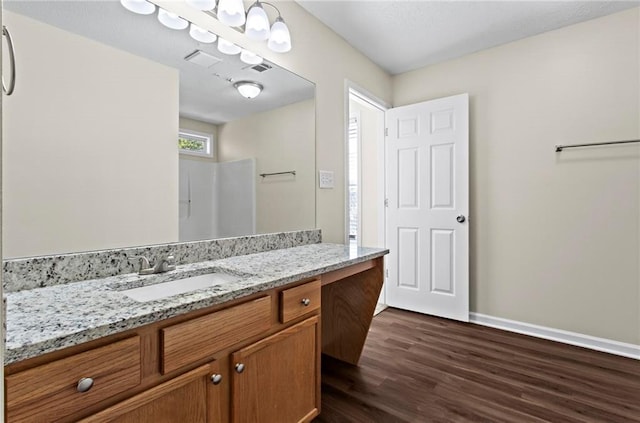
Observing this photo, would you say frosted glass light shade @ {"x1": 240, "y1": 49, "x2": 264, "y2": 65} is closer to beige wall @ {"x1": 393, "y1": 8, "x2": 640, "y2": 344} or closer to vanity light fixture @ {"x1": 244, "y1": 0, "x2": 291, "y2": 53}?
vanity light fixture @ {"x1": 244, "y1": 0, "x2": 291, "y2": 53}

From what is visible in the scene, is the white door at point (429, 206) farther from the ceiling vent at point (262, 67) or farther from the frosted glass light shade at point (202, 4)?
the frosted glass light shade at point (202, 4)

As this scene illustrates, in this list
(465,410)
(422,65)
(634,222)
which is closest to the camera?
(465,410)

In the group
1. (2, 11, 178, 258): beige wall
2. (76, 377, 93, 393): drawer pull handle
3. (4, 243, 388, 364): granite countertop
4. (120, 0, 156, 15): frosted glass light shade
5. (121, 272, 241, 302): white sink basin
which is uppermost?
(120, 0, 156, 15): frosted glass light shade

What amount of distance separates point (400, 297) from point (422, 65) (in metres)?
2.21

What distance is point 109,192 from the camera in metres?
1.29

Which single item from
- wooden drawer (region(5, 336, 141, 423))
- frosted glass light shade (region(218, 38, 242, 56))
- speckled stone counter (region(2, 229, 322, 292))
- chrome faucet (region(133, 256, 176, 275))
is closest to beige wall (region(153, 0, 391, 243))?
frosted glass light shade (region(218, 38, 242, 56))

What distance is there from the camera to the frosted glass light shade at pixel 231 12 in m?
1.58

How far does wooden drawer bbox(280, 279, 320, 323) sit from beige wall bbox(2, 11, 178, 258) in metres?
0.61

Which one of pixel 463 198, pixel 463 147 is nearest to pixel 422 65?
pixel 463 147

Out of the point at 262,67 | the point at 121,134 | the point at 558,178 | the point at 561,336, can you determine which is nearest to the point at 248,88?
the point at 262,67

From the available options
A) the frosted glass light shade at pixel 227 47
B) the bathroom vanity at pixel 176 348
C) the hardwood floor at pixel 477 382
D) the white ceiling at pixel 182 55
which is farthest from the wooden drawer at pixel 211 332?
the frosted glass light shade at pixel 227 47

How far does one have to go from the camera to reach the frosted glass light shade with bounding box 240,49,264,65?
1798 millimetres

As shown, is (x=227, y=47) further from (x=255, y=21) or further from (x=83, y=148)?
(x=83, y=148)

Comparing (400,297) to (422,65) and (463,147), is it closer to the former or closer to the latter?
(463,147)
